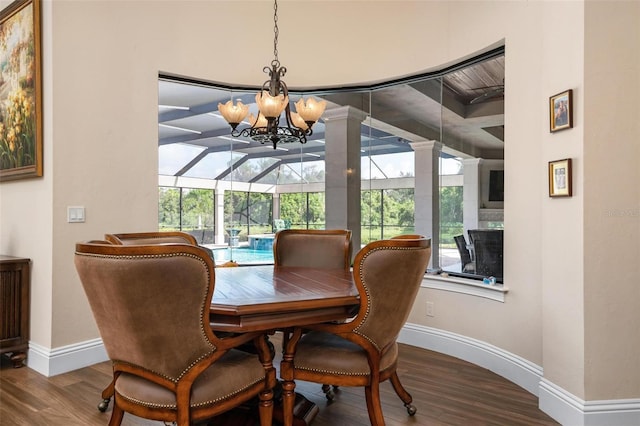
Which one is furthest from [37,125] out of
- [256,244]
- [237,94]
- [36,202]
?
[256,244]

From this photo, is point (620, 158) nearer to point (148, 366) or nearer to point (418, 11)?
point (418, 11)

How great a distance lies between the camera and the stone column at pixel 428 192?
3.93 meters

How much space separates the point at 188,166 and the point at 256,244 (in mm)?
1065

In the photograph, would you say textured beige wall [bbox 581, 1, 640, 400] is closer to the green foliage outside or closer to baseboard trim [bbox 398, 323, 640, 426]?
baseboard trim [bbox 398, 323, 640, 426]

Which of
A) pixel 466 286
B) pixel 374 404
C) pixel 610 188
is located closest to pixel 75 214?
pixel 374 404

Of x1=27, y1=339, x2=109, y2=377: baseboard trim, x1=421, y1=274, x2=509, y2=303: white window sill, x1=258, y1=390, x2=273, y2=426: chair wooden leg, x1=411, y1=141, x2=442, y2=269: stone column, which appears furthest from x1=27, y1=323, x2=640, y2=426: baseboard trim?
x1=258, y1=390, x2=273, y2=426: chair wooden leg

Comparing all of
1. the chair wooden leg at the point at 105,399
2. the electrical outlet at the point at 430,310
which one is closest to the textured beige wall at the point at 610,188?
the electrical outlet at the point at 430,310

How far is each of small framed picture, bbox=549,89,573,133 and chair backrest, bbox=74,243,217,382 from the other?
2.06 meters

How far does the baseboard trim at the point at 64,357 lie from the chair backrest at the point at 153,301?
6.11ft

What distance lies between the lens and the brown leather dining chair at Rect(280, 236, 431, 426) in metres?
1.91

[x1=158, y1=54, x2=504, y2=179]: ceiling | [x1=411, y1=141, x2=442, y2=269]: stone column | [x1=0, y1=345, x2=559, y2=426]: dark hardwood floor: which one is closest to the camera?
[x1=0, y1=345, x2=559, y2=426]: dark hardwood floor

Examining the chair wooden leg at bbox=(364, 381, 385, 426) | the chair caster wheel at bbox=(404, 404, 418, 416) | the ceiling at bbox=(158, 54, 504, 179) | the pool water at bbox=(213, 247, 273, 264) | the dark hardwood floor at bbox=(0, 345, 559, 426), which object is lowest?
the dark hardwood floor at bbox=(0, 345, 559, 426)

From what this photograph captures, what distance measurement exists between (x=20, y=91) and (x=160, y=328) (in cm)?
288

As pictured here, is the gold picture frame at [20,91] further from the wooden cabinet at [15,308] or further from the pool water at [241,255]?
the pool water at [241,255]
